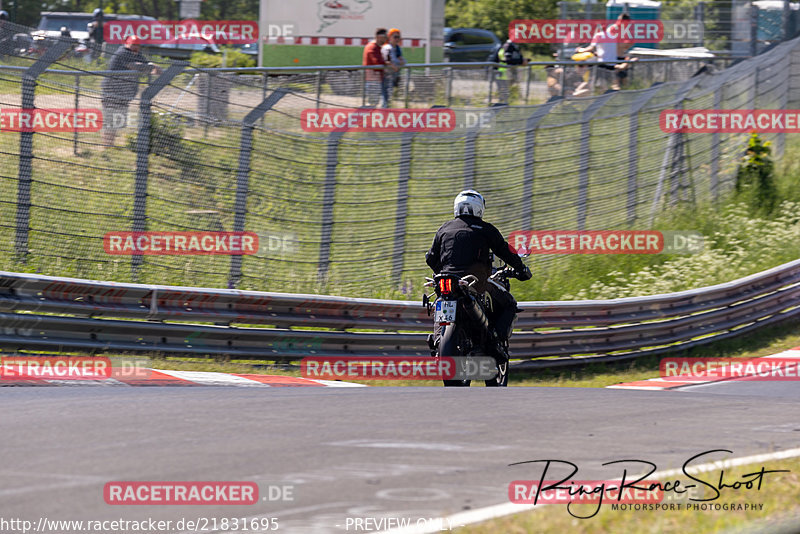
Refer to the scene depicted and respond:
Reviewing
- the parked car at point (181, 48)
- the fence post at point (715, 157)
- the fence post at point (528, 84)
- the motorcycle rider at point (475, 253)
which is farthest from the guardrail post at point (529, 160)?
the parked car at point (181, 48)

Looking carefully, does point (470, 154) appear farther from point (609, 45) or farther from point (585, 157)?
point (609, 45)

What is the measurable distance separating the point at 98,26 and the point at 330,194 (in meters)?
16.2

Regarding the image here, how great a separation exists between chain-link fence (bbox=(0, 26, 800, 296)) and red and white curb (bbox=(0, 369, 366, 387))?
87.3 inches

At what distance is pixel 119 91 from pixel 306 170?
2.55m

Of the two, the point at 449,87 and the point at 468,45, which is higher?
the point at 468,45

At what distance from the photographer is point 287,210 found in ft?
42.8

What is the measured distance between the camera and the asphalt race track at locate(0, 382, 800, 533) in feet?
14.9

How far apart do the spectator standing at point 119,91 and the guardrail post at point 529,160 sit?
582 cm

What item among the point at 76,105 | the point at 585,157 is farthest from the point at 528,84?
the point at 76,105

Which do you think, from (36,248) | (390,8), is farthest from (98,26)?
(36,248)

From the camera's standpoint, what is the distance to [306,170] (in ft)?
43.5

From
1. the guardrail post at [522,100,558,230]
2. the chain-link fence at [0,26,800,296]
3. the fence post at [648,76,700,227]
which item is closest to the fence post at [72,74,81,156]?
the chain-link fence at [0,26,800,296]

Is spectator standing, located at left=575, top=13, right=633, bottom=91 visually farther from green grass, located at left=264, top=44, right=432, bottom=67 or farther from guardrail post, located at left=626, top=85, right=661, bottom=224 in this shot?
guardrail post, located at left=626, top=85, right=661, bottom=224

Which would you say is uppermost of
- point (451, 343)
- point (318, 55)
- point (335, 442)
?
point (318, 55)
